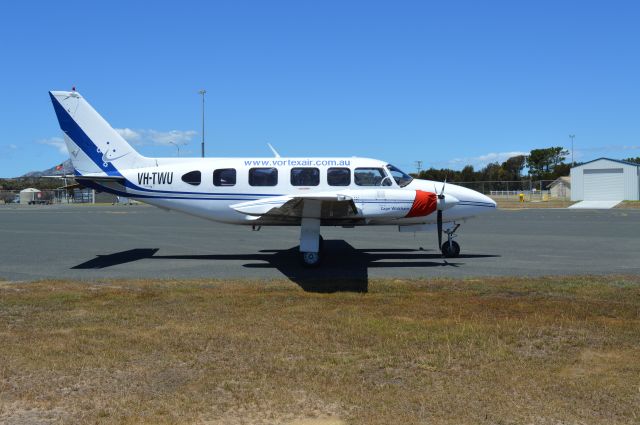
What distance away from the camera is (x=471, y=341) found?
7.20 metres

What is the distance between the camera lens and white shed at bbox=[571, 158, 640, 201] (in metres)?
65.9

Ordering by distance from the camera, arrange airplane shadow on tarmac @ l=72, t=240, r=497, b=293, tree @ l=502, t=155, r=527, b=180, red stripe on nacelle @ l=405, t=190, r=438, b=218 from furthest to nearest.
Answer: tree @ l=502, t=155, r=527, b=180, red stripe on nacelle @ l=405, t=190, r=438, b=218, airplane shadow on tarmac @ l=72, t=240, r=497, b=293

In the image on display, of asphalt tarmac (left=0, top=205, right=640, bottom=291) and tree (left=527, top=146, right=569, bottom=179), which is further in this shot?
tree (left=527, top=146, right=569, bottom=179)

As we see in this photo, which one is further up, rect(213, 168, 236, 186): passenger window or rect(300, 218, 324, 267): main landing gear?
rect(213, 168, 236, 186): passenger window

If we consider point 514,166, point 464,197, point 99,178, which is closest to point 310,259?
point 464,197

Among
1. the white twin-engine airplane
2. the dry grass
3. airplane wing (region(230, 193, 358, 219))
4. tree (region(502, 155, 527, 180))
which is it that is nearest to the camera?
the dry grass

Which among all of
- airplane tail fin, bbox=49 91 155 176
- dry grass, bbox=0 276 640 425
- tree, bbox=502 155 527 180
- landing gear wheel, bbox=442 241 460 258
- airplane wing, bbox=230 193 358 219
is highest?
tree, bbox=502 155 527 180

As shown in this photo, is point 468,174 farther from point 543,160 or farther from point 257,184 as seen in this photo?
point 257,184

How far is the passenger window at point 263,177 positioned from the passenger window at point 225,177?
0.51 meters

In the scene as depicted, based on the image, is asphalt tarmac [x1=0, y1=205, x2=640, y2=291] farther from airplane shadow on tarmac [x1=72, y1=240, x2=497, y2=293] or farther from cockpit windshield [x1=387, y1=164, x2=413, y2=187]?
cockpit windshield [x1=387, y1=164, x2=413, y2=187]

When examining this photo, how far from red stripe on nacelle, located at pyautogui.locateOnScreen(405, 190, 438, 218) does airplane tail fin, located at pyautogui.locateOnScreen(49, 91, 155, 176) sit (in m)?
8.03

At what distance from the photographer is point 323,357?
6.62 meters

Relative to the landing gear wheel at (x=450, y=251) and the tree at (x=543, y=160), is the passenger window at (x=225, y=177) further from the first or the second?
the tree at (x=543, y=160)

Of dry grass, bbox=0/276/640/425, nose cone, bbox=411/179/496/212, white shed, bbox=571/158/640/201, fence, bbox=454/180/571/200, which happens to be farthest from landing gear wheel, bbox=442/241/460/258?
white shed, bbox=571/158/640/201
